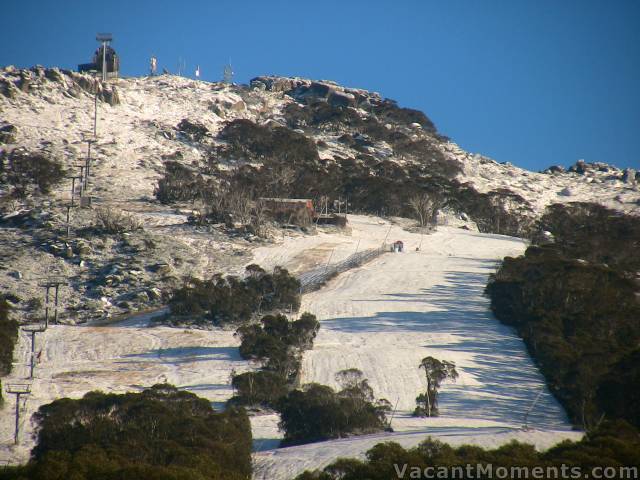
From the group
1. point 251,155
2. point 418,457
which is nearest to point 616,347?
point 418,457

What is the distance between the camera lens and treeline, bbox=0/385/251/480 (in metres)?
15.9

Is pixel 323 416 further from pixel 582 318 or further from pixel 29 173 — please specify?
pixel 29 173

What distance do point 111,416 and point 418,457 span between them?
879cm

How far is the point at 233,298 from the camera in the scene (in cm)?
3884

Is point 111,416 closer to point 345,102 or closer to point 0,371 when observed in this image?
point 0,371

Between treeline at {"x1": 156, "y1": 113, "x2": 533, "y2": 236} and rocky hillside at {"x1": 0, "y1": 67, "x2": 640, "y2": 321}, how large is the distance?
150 millimetres

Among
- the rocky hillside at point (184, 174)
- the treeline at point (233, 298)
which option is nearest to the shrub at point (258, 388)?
the treeline at point (233, 298)

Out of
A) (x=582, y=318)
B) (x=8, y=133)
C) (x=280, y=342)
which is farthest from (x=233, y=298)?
(x=8, y=133)

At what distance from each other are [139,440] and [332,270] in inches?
1112

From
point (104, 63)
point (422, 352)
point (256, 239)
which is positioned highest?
point (104, 63)

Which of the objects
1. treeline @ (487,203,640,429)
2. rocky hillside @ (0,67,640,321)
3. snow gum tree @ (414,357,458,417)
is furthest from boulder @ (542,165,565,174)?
snow gum tree @ (414,357,458,417)

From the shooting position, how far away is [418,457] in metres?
17.0

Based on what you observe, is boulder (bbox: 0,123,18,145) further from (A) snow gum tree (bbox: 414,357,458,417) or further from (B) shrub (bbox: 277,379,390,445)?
(B) shrub (bbox: 277,379,390,445)

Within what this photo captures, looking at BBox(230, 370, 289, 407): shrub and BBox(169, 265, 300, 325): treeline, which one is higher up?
BBox(169, 265, 300, 325): treeline
